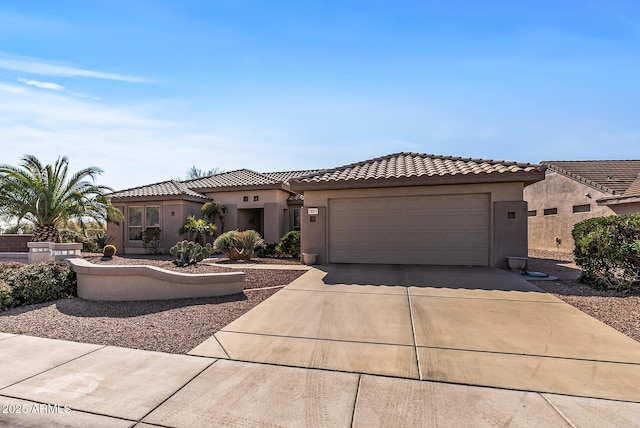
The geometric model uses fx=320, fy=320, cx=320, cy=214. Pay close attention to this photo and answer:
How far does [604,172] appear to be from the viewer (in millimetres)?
18438

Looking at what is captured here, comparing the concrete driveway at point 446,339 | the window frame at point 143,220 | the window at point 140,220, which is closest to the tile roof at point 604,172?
the concrete driveway at point 446,339

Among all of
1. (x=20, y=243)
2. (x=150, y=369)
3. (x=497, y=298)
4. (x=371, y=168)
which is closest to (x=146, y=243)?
(x=20, y=243)

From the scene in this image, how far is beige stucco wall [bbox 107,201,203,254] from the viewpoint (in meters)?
17.8

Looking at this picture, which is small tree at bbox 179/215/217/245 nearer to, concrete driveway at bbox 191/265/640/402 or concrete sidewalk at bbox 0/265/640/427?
concrete driveway at bbox 191/265/640/402

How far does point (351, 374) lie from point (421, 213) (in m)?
8.88

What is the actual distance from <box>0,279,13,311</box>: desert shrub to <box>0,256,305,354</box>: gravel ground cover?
0.18m

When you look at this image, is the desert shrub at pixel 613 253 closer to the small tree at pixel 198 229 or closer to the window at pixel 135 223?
the small tree at pixel 198 229

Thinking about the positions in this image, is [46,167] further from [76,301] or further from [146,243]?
[76,301]

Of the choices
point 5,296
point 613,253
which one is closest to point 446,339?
point 613,253

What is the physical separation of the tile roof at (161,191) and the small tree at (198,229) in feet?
5.43

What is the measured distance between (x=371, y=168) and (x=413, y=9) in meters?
6.19

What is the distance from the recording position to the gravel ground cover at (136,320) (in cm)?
482

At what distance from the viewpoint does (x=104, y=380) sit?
3537 millimetres

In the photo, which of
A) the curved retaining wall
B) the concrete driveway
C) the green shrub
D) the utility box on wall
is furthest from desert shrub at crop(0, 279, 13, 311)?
the utility box on wall
